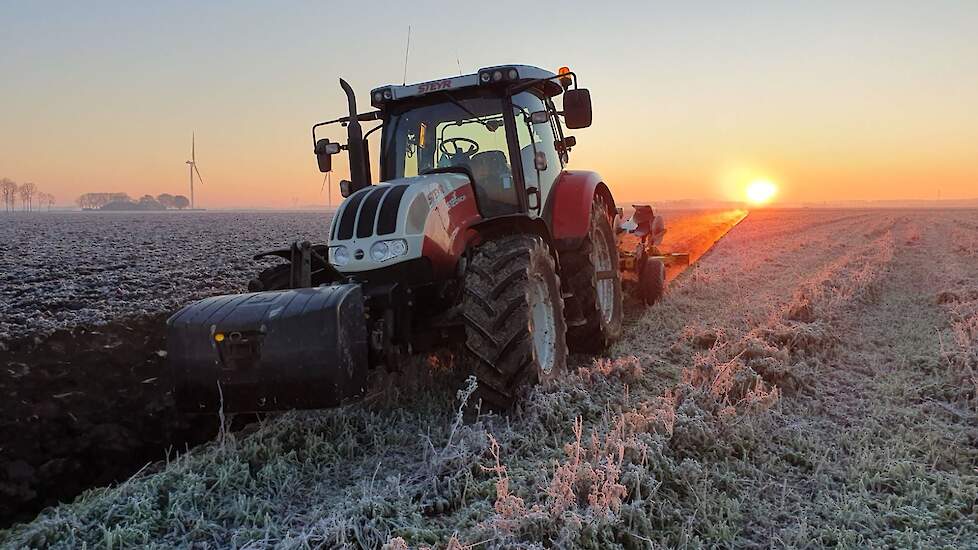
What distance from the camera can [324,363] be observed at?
3.45m

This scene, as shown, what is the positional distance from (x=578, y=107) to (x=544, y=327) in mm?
1780

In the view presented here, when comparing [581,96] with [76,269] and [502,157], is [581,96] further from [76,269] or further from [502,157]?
[76,269]

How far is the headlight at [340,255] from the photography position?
4344 millimetres

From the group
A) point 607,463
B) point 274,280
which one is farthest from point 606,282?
point 607,463

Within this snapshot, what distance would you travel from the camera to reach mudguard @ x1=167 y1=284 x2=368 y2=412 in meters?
3.46

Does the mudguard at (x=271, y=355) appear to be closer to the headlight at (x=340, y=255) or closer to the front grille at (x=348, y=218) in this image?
the headlight at (x=340, y=255)

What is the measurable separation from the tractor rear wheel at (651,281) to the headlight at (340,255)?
5.16m

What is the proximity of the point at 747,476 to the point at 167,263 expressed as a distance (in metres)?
14.5

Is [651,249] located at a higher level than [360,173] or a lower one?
lower

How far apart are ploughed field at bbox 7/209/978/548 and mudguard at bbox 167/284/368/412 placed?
16.0 inches

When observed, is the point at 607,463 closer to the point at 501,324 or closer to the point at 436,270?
Result: the point at 501,324

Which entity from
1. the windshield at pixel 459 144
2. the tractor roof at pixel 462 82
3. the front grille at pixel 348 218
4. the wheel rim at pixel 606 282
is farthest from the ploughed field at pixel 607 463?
the tractor roof at pixel 462 82

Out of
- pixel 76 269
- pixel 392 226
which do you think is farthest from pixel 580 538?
pixel 76 269

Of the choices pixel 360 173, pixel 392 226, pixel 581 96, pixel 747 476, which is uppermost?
pixel 581 96
